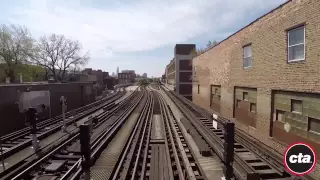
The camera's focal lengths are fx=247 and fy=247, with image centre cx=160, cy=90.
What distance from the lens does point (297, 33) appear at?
33.7ft

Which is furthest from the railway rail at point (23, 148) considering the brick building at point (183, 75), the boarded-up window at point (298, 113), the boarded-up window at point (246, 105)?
the brick building at point (183, 75)

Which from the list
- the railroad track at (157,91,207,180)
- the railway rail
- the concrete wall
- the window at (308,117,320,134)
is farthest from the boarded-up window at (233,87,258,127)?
the concrete wall

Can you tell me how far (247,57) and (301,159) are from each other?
13.9 m

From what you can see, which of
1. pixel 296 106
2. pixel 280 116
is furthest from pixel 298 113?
pixel 280 116

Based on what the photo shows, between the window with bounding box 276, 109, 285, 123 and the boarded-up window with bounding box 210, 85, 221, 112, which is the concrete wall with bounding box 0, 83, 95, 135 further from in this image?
the boarded-up window with bounding box 210, 85, 221, 112

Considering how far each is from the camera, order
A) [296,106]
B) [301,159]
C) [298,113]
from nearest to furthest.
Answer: [301,159]
[298,113]
[296,106]

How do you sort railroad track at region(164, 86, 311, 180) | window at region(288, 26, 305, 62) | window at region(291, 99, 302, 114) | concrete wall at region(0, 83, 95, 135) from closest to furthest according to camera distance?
railroad track at region(164, 86, 311, 180) → window at region(288, 26, 305, 62) → window at region(291, 99, 302, 114) → concrete wall at region(0, 83, 95, 135)

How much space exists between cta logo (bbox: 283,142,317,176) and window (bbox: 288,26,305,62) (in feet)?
26.0

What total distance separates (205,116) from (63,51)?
50696 millimetres

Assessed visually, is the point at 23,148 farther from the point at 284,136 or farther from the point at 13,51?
the point at 13,51

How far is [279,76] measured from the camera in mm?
11430

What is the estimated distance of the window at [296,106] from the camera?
10.1 metres

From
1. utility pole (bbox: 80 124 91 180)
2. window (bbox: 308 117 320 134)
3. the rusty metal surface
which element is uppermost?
utility pole (bbox: 80 124 91 180)

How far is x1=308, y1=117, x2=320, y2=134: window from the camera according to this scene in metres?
8.98
